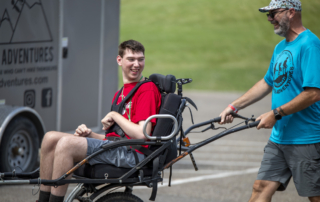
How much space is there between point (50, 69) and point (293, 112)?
4147 mm

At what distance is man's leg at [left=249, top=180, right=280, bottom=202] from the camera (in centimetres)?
376

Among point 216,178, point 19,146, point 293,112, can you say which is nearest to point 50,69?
point 19,146

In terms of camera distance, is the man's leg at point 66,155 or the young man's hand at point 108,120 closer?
the man's leg at point 66,155

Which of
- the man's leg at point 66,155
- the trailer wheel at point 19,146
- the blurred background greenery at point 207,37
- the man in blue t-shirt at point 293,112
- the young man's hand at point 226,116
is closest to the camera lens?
the man's leg at point 66,155

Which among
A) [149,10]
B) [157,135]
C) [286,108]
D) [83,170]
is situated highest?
[149,10]

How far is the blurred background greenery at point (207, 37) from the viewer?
29.6 meters

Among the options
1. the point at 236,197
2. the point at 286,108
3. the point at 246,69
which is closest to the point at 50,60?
the point at 236,197

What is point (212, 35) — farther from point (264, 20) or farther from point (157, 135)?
point (157, 135)

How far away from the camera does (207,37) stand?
3956 centimetres

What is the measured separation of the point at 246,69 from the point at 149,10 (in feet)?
65.3

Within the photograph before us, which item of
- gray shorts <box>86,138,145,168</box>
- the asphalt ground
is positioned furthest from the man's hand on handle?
the asphalt ground

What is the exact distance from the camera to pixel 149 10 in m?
47.5

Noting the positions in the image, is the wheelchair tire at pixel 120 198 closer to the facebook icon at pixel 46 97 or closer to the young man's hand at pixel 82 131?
the young man's hand at pixel 82 131

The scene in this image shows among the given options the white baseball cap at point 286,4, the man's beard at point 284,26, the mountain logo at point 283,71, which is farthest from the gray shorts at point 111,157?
the white baseball cap at point 286,4
